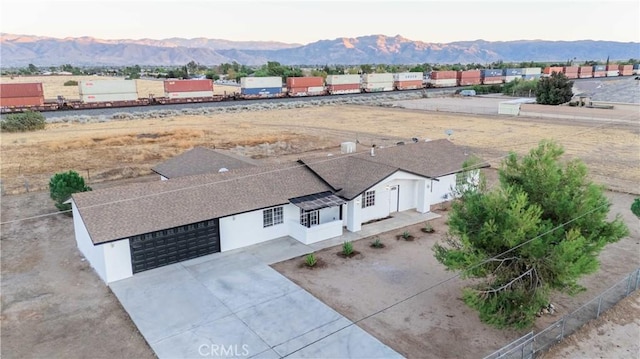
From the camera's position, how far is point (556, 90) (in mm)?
76938

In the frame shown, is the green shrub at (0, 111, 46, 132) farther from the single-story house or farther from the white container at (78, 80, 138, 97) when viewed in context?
the single-story house

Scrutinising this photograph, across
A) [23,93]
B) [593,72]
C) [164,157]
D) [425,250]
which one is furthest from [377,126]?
[593,72]

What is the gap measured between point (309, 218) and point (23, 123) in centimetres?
4976

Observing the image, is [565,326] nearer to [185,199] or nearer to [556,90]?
[185,199]

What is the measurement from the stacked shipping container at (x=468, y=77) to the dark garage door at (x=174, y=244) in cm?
12534

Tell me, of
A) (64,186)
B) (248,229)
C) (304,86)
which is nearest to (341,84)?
(304,86)

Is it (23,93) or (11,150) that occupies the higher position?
(23,93)

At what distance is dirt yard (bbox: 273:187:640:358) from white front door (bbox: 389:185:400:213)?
3.24 metres

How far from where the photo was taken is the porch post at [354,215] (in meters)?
23.4

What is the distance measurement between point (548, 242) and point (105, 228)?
16.1 m

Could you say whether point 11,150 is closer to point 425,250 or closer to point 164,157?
point 164,157

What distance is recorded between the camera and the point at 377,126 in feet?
205

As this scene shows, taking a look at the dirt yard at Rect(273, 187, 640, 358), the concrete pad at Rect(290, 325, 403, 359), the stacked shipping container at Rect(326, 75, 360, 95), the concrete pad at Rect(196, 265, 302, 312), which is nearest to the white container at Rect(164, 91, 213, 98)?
the stacked shipping container at Rect(326, 75, 360, 95)

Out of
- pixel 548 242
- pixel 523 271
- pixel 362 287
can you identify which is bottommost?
pixel 362 287
